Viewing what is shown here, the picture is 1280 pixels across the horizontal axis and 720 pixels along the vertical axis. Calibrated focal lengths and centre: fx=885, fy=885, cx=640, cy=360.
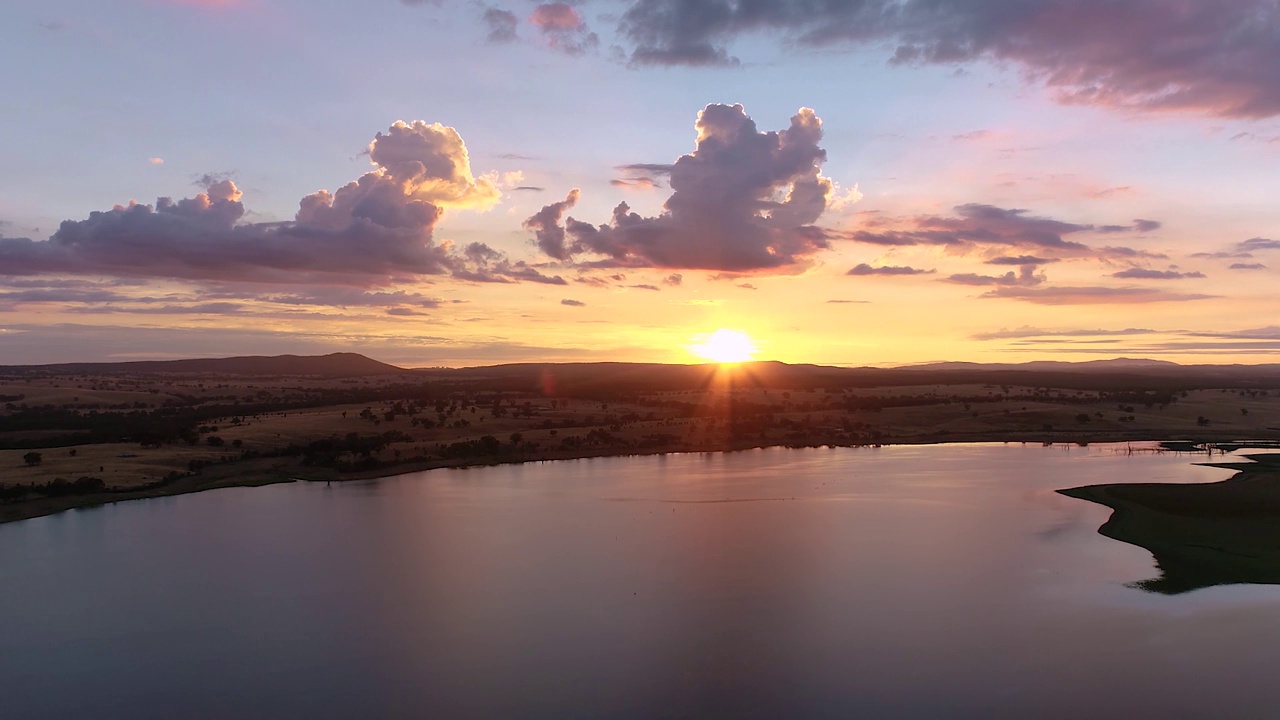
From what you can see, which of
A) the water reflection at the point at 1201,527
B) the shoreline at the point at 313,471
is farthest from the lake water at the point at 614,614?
the shoreline at the point at 313,471

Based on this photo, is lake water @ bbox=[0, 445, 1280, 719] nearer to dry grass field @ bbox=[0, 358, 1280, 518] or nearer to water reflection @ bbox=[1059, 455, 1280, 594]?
water reflection @ bbox=[1059, 455, 1280, 594]

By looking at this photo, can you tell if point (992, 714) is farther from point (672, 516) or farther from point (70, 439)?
point (70, 439)

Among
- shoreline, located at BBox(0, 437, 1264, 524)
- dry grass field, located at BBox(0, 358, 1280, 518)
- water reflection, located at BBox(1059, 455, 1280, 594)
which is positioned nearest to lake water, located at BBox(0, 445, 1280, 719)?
water reflection, located at BBox(1059, 455, 1280, 594)

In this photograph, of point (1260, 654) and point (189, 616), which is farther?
point (189, 616)

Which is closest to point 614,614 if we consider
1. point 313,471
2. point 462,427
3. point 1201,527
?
point 1201,527

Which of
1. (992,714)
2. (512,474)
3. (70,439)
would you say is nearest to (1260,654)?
(992,714)
